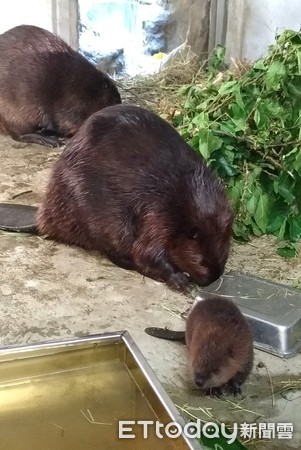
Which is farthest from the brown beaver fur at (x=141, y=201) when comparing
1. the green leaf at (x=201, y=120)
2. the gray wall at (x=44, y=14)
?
the gray wall at (x=44, y=14)

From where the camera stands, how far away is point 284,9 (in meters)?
4.69

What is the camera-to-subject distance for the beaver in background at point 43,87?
400 cm

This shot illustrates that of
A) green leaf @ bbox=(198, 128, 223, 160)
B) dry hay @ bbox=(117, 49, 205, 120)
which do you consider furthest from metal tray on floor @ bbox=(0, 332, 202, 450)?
dry hay @ bbox=(117, 49, 205, 120)

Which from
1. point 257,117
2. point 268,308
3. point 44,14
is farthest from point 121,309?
point 44,14

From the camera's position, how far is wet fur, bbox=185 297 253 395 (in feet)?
6.63

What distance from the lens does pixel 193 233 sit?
256cm

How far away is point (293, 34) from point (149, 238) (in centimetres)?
118

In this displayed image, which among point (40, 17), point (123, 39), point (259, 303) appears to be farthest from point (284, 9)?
point (259, 303)

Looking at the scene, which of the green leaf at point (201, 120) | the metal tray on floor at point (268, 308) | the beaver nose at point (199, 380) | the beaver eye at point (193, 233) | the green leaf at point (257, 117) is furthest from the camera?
the green leaf at point (201, 120)

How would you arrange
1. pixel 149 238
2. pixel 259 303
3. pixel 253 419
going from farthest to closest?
pixel 149 238, pixel 259 303, pixel 253 419

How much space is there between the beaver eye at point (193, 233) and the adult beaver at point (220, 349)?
0.43 m

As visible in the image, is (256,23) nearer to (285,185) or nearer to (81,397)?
(285,185)

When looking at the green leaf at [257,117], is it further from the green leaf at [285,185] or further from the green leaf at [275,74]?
the green leaf at [285,185]

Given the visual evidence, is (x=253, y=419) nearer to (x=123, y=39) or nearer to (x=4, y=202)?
(x=4, y=202)
